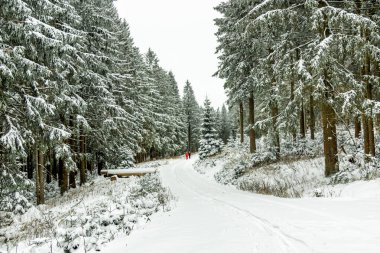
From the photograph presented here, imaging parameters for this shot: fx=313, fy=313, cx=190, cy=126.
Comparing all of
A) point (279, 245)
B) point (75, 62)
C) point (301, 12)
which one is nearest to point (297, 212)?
point (279, 245)

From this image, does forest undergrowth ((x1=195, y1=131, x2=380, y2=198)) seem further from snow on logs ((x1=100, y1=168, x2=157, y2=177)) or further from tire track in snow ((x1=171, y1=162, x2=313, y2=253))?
snow on logs ((x1=100, y1=168, x2=157, y2=177))

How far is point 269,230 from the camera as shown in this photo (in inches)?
233

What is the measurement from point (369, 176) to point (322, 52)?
452 centimetres

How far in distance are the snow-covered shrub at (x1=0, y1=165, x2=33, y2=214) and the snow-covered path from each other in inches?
259

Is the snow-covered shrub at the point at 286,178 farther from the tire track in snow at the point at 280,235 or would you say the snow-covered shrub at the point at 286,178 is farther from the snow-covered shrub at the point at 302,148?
the tire track in snow at the point at 280,235

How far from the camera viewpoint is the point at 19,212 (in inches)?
520

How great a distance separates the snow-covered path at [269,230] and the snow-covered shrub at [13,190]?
659 cm

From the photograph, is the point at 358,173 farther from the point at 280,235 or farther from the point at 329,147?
the point at 280,235

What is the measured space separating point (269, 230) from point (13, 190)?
35.0ft

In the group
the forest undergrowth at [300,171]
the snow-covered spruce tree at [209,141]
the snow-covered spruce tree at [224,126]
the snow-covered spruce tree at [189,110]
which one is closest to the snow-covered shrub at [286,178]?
the forest undergrowth at [300,171]

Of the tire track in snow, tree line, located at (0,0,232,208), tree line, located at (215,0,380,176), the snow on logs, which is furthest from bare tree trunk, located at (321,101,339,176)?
the snow on logs

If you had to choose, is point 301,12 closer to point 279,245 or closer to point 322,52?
point 322,52

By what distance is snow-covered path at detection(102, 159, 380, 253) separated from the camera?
15.9ft

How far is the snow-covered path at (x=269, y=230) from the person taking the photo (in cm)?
485
